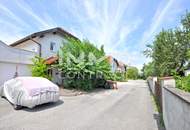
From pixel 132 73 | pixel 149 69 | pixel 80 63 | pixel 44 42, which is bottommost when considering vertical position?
pixel 132 73

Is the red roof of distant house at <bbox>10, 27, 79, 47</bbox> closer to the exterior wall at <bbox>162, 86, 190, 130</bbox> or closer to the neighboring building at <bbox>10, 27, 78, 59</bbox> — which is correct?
the neighboring building at <bbox>10, 27, 78, 59</bbox>

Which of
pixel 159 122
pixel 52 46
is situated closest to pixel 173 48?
pixel 52 46

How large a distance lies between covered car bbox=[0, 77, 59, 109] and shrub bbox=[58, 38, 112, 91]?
21.3 feet

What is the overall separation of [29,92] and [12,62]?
324 inches

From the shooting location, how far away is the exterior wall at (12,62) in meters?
15.2

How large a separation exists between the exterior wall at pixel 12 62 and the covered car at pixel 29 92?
4.90m

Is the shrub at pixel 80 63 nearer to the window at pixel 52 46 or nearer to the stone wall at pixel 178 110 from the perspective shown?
the window at pixel 52 46

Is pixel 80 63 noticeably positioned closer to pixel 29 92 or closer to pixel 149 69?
pixel 29 92

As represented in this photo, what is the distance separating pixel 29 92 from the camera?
9133mm

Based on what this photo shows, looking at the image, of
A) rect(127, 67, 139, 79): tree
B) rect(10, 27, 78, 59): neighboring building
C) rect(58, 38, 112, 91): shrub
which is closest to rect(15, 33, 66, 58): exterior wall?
rect(10, 27, 78, 59): neighboring building

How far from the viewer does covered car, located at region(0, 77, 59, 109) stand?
29.9 feet

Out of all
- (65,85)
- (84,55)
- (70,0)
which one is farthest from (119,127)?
(65,85)

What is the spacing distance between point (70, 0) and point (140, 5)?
5312 mm

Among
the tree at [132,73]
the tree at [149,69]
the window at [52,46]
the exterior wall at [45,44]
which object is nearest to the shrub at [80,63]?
the exterior wall at [45,44]
